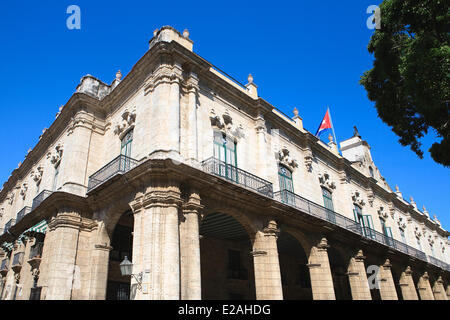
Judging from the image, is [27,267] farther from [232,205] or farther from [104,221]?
[232,205]

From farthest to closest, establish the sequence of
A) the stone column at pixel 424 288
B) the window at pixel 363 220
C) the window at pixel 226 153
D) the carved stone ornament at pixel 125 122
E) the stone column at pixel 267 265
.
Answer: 1. the stone column at pixel 424 288
2. the window at pixel 363 220
3. the carved stone ornament at pixel 125 122
4. the window at pixel 226 153
5. the stone column at pixel 267 265

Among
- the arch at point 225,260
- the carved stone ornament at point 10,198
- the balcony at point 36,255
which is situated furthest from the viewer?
the carved stone ornament at point 10,198

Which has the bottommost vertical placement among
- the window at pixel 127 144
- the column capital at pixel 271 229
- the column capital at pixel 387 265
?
the column capital at pixel 387 265

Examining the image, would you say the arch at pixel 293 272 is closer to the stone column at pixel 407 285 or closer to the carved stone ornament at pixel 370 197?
the stone column at pixel 407 285

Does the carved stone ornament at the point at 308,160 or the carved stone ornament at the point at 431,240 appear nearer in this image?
the carved stone ornament at the point at 308,160

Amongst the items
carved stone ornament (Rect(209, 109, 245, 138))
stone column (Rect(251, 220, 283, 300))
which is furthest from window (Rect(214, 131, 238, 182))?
stone column (Rect(251, 220, 283, 300))

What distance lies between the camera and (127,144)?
13148 mm

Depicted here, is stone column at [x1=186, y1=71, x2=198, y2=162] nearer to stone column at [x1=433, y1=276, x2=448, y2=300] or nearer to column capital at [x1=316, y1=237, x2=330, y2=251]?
column capital at [x1=316, y1=237, x2=330, y2=251]

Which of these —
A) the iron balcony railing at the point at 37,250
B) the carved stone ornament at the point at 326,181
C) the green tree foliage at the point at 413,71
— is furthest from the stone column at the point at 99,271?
the carved stone ornament at the point at 326,181

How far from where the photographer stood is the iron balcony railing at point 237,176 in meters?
11.7

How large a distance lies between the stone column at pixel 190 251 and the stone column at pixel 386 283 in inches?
522

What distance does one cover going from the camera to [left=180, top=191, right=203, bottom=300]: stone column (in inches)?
365

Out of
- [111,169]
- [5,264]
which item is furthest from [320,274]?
[5,264]
